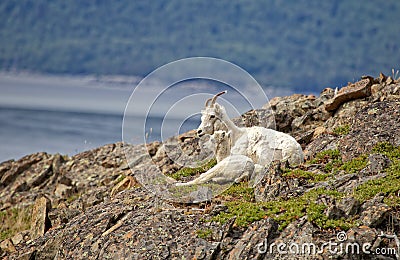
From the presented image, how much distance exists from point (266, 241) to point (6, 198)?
63.2ft

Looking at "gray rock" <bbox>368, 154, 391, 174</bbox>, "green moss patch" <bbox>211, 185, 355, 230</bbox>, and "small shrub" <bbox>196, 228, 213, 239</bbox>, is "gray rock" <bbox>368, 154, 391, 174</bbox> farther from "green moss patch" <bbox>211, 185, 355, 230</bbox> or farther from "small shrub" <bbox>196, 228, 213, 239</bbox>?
"small shrub" <bbox>196, 228, 213, 239</bbox>

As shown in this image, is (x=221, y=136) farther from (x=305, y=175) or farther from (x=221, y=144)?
(x=305, y=175)

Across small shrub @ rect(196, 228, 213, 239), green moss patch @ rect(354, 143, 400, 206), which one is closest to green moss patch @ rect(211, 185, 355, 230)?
small shrub @ rect(196, 228, 213, 239)

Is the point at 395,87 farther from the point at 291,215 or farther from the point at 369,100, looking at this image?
the point at 291,215

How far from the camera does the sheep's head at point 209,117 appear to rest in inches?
626

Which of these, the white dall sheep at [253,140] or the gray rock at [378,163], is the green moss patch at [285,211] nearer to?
the gray rock at [378,163]

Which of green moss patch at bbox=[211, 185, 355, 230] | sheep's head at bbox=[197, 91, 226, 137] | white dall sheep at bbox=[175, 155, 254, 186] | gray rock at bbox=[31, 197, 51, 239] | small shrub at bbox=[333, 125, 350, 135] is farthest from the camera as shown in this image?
small shrub at bbox=[333, 125, 350, 135]

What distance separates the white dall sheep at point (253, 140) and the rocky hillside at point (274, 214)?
0.71m

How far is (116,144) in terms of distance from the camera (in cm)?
3066

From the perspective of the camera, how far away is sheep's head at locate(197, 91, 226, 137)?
626 inches

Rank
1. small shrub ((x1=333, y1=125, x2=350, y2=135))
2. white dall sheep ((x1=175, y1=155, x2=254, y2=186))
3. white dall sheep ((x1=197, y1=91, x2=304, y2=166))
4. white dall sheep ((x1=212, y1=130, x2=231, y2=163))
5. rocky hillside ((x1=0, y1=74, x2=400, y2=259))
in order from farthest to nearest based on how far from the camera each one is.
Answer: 1. small shrub ((x1=333, y1=125, x2=350, y2=135))
2. white dall sheep ((x1=212, y1=130, x2=231, y2=163))
3. white dall sheep ((x1=197, y1=91, x2=304, y2=166))
4. white dall sheep ((x1=175, y1=155, x2=254, y2=186))
5. rocky hillside ((x1=0, y1=74, x2=400, y2=259))

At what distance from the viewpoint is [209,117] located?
15.9 m

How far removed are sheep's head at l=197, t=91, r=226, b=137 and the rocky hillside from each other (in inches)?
85.5

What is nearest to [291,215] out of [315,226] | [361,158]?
[315,226]
